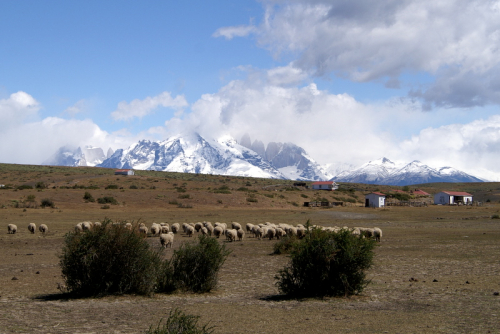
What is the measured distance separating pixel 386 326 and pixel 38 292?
9.56 m

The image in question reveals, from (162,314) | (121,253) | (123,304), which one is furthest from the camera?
(121,253)

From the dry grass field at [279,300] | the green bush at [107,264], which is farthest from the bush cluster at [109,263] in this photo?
the dry grass field at [279,300]

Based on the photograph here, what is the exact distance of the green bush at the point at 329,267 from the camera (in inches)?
500

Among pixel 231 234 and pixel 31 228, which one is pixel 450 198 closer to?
pixel 231 234

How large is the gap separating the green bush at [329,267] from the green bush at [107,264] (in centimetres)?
371

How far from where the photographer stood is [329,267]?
1271 cm

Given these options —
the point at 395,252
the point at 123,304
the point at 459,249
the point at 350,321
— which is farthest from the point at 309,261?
the point at 459,249

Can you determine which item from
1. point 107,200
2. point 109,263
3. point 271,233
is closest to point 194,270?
point 109,263

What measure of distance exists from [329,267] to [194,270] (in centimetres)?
388

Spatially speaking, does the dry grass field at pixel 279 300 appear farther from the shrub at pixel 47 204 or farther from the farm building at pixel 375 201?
the farm building at pixel 375 201

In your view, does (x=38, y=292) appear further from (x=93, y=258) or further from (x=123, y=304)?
(x=123, y=304)

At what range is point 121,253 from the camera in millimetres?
12555

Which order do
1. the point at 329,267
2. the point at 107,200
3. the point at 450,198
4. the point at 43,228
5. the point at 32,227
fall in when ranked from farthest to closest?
the point at 450,198 < the point at 107,200 < the point at 43,228 < the point at 32,227 < the point at 329,267

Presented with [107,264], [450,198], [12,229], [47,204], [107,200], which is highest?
[450,198]
